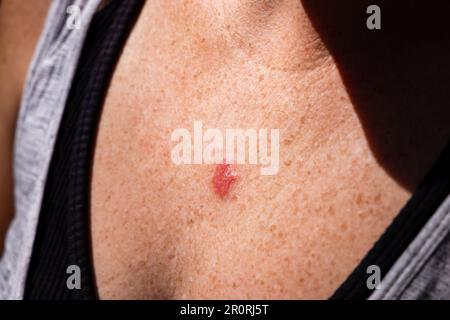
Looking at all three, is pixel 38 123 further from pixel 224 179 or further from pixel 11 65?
pixel 224 179

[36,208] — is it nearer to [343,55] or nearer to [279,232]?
[279,232]

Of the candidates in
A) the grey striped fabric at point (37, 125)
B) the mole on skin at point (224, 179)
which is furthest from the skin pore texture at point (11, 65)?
the mole on skin at point (224, 179)

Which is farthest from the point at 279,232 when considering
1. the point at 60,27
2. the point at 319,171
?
the point at 60,27

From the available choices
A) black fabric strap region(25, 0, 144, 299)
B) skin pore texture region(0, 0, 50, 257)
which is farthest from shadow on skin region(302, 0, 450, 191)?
skin pore texture region(0, 0, 50, 257)

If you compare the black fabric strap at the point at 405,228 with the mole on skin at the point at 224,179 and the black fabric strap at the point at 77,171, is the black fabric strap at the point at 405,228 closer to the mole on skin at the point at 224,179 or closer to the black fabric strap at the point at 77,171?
the mole on skin at the point at 224,179

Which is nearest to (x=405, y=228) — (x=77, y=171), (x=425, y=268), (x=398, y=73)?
(x=425, y=268)

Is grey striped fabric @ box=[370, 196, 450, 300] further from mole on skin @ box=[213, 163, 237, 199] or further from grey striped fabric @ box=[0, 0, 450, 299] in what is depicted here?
grey striped fabric @ box=[0, 0, 450, 299]
